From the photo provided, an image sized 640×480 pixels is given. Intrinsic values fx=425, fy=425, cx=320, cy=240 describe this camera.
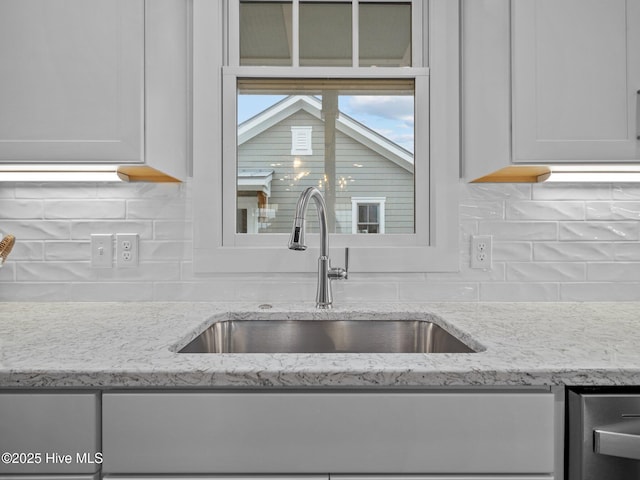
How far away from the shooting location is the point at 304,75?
1.51 metres

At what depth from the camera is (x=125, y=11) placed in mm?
1139

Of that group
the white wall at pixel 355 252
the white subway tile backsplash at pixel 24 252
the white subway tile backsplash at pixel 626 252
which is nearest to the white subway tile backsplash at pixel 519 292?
the white wall at pixel 355 252

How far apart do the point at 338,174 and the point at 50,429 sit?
1121mm

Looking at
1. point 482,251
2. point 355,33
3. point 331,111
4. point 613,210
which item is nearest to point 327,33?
point 355,33

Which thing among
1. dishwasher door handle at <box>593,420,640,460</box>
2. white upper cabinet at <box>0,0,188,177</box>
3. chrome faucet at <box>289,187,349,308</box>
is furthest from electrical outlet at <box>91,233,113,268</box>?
dishwasher door handle at <box>593,420,640,460</box>

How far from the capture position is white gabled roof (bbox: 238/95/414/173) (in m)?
1.55

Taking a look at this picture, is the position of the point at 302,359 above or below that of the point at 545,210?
below

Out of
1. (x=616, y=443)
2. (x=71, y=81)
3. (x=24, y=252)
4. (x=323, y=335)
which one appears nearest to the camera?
(x=616, y=443)

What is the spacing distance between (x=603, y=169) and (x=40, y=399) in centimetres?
155

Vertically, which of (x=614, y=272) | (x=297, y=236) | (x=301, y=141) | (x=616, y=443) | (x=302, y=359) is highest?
(x=301, y=141)

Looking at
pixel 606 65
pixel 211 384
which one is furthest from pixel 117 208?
pixel 606 65

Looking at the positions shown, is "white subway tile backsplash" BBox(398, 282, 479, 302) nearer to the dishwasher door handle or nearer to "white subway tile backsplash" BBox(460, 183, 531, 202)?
"white subway tile backsplash" BBox(460, 183, 531, 202)

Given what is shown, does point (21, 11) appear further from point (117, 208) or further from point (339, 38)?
point (339, 38)

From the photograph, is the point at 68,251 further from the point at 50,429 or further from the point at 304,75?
the point at 304,75
